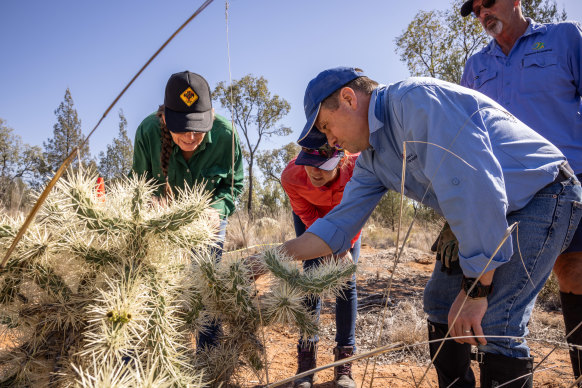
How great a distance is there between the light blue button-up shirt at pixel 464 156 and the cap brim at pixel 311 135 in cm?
30

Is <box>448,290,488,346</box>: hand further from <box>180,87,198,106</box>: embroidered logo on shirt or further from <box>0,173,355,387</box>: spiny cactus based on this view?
<box>180,87,198,106</box>: embroidered logo on shirt

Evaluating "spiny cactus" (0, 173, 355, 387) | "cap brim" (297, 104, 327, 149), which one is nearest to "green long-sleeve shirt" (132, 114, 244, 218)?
"cap brim" (297, 104, 327, 149)

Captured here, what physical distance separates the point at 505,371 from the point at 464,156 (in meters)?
0.99

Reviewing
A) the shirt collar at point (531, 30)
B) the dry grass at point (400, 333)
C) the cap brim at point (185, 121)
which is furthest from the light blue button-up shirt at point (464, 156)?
the dry grass at point (400, 333)

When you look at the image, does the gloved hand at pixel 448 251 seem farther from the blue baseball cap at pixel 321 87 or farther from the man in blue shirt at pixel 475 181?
the blue baseball cap at pixel 321 87

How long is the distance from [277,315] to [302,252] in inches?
23.4

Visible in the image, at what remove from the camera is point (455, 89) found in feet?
5.71

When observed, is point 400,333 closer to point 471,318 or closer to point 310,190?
point 310,190

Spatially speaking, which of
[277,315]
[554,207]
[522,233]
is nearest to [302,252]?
[277,315]

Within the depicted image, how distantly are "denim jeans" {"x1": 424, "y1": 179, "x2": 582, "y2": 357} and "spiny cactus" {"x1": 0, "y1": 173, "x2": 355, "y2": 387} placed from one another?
1.01 metres

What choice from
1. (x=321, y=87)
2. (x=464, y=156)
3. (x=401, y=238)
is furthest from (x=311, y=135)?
(x=401, y=238)

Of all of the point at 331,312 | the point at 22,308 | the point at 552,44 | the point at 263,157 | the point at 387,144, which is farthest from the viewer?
the point at 263,157

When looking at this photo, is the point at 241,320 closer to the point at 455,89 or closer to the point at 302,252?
the point at 302,252

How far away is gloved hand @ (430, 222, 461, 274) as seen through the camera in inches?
77.4
